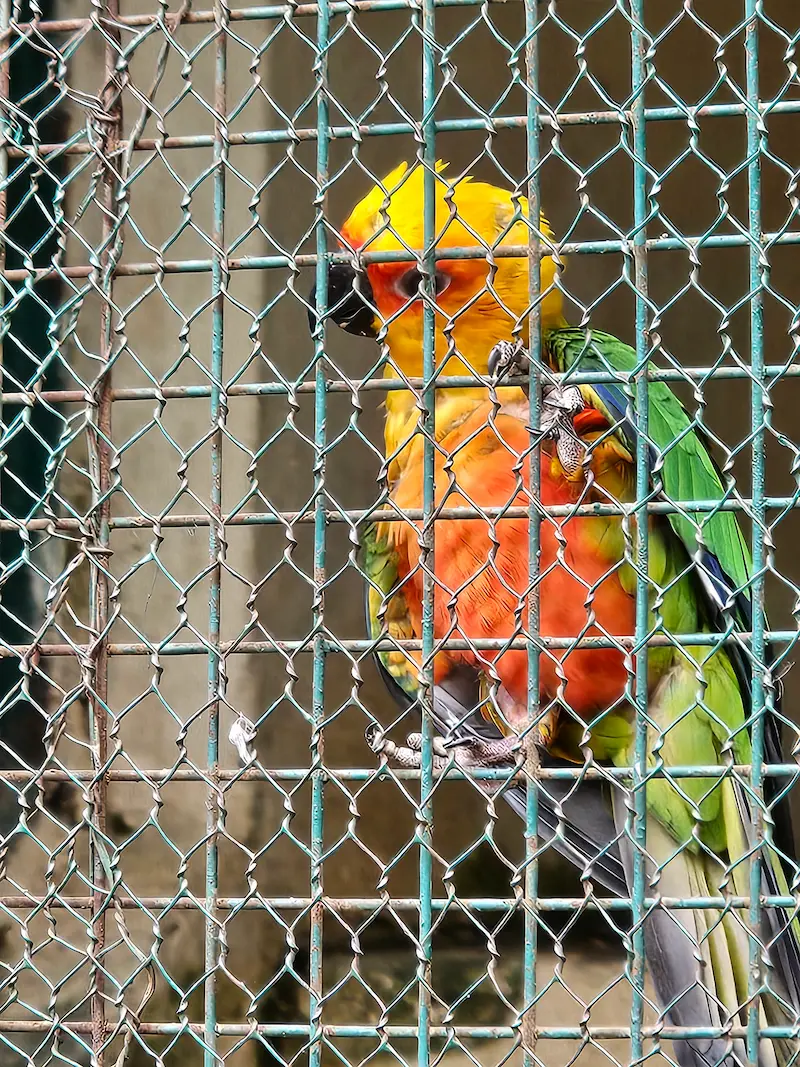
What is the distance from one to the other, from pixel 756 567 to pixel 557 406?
0.45 metres

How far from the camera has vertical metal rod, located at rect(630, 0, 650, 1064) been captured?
1450 millimetres

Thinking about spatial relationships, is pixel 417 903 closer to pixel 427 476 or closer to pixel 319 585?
pixel 319 585

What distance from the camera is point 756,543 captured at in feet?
4.76

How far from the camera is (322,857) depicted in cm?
151

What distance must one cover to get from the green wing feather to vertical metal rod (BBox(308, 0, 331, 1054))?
1.70 feet

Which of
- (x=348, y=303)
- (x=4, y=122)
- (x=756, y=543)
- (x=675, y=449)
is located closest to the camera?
(x=756, y=543)

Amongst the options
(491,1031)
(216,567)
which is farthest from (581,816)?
(216,567)

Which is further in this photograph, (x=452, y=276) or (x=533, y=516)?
(x=452, y=276)

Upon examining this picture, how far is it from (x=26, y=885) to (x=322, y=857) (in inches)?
70.7

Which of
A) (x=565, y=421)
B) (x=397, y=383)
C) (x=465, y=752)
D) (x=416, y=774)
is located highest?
(x=397, y=383)

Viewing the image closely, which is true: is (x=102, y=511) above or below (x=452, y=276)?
above

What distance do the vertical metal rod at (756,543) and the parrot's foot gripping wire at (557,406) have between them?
0.86 feet

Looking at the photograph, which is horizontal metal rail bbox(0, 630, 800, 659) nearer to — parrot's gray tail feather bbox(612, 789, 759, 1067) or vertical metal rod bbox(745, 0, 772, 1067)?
vertical metal rod bbox(745, 0, 772, 1067)

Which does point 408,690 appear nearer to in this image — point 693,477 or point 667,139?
point 693,477
